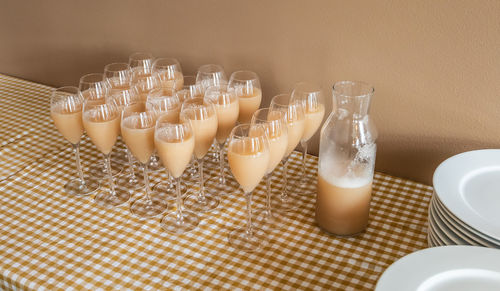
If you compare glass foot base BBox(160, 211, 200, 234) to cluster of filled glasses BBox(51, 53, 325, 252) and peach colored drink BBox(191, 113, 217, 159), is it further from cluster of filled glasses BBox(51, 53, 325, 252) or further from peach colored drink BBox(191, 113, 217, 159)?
peach colored drink BBox(191, 113, 217, 159)

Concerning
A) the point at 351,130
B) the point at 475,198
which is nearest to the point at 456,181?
the point at 475,198

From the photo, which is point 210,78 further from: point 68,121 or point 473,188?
point 473,188

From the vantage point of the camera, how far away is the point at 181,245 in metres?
1.15

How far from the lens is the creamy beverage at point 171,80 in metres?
1.47

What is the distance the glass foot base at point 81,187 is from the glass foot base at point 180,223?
0.80 ft

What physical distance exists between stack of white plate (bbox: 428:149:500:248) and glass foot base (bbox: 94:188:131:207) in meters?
0.74

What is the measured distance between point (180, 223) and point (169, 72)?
1.58ft

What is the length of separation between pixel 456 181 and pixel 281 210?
1.32 feet

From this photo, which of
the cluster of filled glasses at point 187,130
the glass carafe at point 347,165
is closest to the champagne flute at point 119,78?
the cluster of filled glasses at point 187,130

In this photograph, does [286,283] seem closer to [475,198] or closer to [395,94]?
[475,198]

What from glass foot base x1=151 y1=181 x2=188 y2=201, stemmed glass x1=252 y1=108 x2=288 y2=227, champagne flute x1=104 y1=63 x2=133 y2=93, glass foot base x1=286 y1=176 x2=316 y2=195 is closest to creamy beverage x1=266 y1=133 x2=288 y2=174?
stemmed glass x1=252 y1=108 x2=288 y2=227

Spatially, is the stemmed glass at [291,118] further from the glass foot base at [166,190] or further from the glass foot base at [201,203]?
the glass foot base at [166,190]

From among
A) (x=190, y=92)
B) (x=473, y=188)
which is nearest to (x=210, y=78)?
(x=190, y=92)

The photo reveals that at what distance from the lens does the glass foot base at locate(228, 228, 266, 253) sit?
1136 millimetres
